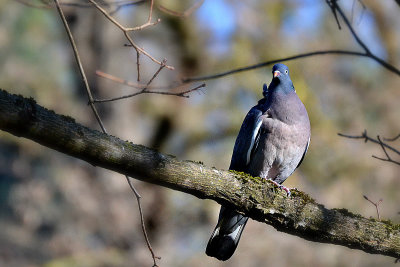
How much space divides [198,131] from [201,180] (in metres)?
7.62

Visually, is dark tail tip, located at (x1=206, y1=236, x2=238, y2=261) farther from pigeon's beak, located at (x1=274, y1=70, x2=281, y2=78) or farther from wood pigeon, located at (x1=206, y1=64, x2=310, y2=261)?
pigeon's beak, located at (x1=274, y1=70, x2=281, y2=78)

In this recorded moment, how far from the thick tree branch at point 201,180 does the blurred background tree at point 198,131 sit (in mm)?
6114

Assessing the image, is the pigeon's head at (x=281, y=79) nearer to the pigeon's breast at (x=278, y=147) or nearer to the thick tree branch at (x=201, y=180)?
the pigeon's breast at (x=278, y=147)

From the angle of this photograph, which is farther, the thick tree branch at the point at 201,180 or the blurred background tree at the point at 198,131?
the blurred background tree at the point at 198,131

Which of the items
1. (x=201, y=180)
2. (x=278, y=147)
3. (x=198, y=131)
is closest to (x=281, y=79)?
(x=278, y=147)

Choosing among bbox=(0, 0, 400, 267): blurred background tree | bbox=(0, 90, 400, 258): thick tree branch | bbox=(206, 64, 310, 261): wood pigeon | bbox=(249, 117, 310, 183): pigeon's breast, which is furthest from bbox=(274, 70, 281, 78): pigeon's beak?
bbox=(0, 0, 400, 267): blurred background tree

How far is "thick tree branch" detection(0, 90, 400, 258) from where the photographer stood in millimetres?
2615

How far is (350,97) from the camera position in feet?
38.2

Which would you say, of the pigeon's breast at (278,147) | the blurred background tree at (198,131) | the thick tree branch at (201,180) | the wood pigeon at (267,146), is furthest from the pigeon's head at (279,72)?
the blurred background tree at (198,131)

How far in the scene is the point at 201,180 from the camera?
10.2 feet

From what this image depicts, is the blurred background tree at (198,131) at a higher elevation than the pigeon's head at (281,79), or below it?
higher

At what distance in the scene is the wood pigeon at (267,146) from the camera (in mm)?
4234

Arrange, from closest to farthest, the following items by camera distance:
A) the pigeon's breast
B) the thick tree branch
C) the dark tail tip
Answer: the thick tree branch < the dark tail tip < the pigeon's breast

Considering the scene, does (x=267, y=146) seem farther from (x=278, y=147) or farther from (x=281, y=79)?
(x=281, y=79)
